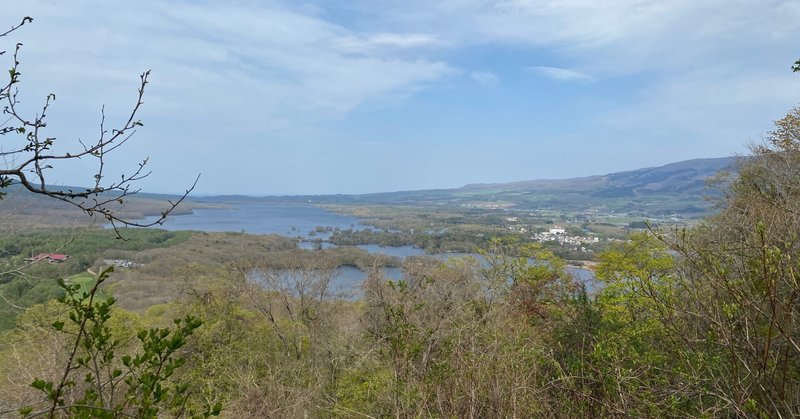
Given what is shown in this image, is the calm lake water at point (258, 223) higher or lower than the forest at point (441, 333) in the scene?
lower

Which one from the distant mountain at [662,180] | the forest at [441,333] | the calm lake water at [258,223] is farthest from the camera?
the distant mountain at [662,180]

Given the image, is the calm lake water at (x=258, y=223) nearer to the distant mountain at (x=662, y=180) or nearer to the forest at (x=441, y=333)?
the forest at (x=441, y=333)

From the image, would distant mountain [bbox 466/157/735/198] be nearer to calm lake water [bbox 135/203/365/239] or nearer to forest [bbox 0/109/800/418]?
calm lake water [bbox 135/203/365/239]

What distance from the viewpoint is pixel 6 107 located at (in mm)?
2111

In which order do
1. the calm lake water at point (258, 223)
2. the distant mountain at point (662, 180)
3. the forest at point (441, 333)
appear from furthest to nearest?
1. the distant mountain at point (662, 180)
2. the calm lake water at point (258, 223)
3. the forest at point (441, 333)

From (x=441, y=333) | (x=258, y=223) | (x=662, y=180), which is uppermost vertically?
(x=662, y=180)

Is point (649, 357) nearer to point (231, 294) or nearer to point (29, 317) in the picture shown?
point (231, 294)

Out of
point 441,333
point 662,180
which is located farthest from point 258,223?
point 662,180

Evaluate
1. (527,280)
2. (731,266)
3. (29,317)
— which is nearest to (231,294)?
(29,317)

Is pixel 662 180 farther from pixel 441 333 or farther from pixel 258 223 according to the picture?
pixel 441 333

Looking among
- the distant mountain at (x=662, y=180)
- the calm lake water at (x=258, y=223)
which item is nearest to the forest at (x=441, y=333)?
the calm lake water at (x=258, y=223)

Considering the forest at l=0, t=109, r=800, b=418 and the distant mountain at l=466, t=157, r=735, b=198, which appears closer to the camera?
the forest at l=0, t=109, r=800, b=418

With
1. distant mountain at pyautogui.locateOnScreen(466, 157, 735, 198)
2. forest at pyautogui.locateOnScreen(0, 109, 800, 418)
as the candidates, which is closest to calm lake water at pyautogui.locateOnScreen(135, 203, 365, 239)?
forest at pyautogui.locateOnScreen(0, 109, 800, 418)

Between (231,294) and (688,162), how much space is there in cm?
16819
